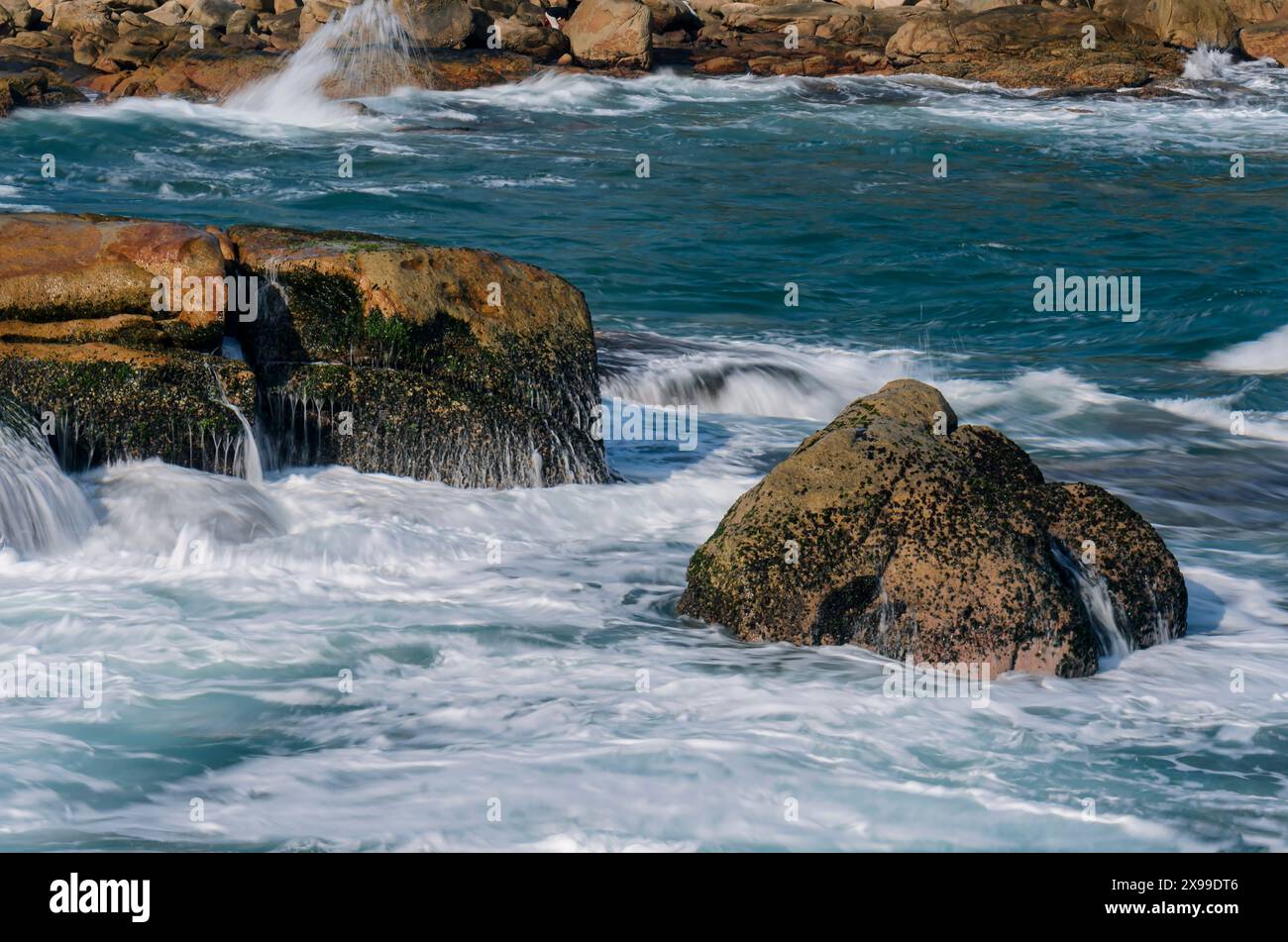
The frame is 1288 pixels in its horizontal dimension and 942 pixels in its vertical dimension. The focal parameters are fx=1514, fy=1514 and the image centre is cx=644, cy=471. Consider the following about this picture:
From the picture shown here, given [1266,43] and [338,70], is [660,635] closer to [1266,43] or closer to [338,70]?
[338,70]

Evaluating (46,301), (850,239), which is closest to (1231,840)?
(46,301)

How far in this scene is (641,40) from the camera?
30359mm

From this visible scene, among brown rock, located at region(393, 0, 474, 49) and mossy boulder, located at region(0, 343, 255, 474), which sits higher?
brown rock, located at region(393, 0, 474, 49)

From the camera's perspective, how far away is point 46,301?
330 inches

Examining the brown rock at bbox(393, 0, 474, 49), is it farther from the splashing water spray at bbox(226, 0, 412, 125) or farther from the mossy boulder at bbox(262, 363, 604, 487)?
the mossy boulder at bbox(262, 363, 604, 487)

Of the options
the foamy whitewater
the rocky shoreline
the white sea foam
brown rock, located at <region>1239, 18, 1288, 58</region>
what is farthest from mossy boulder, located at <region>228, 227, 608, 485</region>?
brown rock, located at <region>1239, 18, 1288, 58</region>

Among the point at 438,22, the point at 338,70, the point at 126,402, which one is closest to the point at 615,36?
the point at 438,22

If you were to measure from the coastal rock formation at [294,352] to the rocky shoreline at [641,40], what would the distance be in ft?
64.6

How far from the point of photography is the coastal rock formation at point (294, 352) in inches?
325

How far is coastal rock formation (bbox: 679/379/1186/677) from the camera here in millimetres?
6641

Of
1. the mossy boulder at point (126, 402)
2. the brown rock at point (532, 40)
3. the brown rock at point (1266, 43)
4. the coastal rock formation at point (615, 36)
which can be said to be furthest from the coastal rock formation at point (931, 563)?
the brown rock at point (1266, 43)

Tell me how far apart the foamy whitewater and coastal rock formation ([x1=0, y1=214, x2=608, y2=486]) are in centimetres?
24

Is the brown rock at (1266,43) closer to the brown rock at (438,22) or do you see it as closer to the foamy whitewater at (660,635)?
the brown rock at (438,22)
